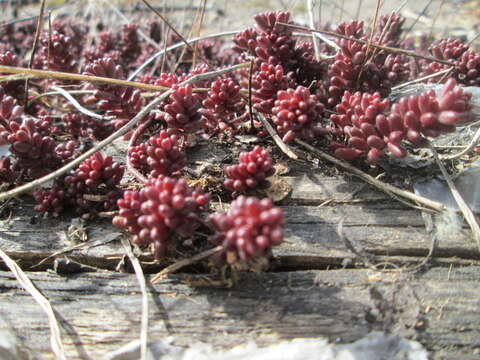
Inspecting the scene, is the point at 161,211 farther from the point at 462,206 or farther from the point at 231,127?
the point at 462,206

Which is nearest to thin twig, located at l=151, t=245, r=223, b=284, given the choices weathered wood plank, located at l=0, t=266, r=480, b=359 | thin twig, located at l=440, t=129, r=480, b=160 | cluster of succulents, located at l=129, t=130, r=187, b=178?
weathered wood plank, located at l=0, t=266, r=480, b=359

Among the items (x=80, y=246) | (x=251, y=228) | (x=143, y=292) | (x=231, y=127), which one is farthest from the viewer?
(x=231, y=127)

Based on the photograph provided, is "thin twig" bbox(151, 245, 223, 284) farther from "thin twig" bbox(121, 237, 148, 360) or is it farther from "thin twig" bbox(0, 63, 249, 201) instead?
"thin twig" bbox(0, 63, 249, 201)

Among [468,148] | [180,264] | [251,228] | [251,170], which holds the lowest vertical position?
[180,264]

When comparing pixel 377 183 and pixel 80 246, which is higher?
pixel 377 183

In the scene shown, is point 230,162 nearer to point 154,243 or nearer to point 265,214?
point 154,243

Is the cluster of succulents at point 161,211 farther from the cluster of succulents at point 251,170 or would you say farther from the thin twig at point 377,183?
the thin twig at point 377,183

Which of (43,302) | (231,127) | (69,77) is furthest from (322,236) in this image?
(69,77)
